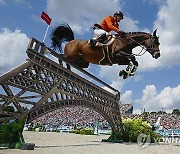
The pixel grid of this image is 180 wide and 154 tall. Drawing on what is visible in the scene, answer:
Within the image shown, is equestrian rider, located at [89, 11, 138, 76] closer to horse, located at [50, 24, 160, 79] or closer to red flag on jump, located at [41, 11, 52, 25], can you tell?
horse, located at [50, 24, 160, 79]

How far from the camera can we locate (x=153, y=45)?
7297mm

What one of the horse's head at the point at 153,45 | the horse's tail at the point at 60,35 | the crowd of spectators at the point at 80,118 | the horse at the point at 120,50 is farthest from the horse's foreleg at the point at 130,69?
the crowd of spectators at the point at 80,118

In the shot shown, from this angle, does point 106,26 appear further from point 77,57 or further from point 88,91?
point 88,91

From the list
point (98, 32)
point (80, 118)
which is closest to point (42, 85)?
point (98, 32)

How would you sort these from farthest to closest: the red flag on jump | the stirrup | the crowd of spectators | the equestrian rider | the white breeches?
the crowd of spectators → the red flag on jump → the white breeches → the equestrian rider → the stirrup

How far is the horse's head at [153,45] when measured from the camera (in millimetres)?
7081

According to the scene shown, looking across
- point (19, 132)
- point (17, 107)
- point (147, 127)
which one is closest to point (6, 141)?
point (19, 132)

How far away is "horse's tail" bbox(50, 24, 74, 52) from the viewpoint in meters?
9.01

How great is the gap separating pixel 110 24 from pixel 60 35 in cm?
244

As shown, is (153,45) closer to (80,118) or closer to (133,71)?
(133,71)

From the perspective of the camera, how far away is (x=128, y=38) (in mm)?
7312

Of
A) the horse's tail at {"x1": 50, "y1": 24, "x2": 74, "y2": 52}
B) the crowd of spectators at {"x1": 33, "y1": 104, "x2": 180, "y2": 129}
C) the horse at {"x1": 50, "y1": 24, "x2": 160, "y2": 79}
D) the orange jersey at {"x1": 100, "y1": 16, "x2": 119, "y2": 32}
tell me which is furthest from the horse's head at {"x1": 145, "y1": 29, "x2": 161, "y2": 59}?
the crowd of spectators at {"x1": 33, "y1": 104, "x2": 180, "y2": 129}

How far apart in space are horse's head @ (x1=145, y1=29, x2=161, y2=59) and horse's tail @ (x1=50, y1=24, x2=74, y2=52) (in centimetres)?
270

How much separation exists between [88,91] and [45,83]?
277 centimetres
